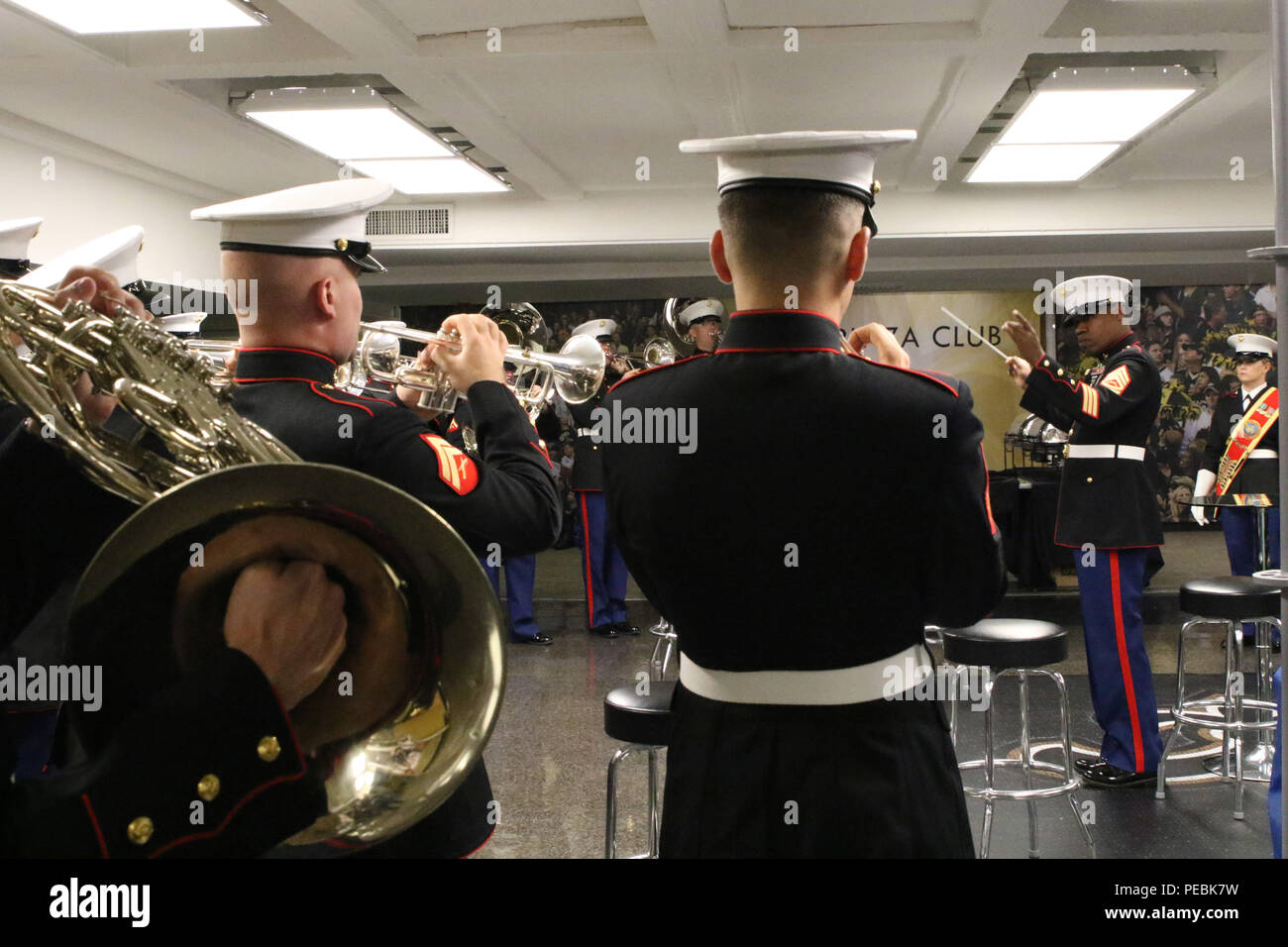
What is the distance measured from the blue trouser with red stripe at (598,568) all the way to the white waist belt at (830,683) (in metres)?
5.31

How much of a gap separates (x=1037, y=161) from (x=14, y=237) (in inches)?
262

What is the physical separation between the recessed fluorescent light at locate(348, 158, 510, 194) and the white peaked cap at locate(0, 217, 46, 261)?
4.51 meters

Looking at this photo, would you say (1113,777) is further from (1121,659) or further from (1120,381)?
(1120,381)

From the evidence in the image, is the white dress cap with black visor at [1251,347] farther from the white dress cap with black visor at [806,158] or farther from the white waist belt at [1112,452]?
the white dress cap with black visor at [806,158]

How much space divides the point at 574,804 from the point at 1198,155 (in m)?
6.49

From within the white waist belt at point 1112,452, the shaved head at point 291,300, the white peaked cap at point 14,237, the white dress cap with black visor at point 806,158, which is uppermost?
the white peaked cap at point 14,237

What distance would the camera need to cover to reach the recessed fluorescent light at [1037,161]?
6.86 meters

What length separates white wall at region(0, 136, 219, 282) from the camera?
624cm

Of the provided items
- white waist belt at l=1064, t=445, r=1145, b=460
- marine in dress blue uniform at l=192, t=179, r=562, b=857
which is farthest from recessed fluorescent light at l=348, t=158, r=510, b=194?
marine in dress blue uniform at l=192, t=179, r=562, b=857

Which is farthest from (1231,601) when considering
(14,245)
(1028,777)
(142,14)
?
(142,14)

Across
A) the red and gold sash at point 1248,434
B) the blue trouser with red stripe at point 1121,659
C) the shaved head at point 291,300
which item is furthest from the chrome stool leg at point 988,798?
the red and gold sash at point 1248,434

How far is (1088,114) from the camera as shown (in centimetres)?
599
